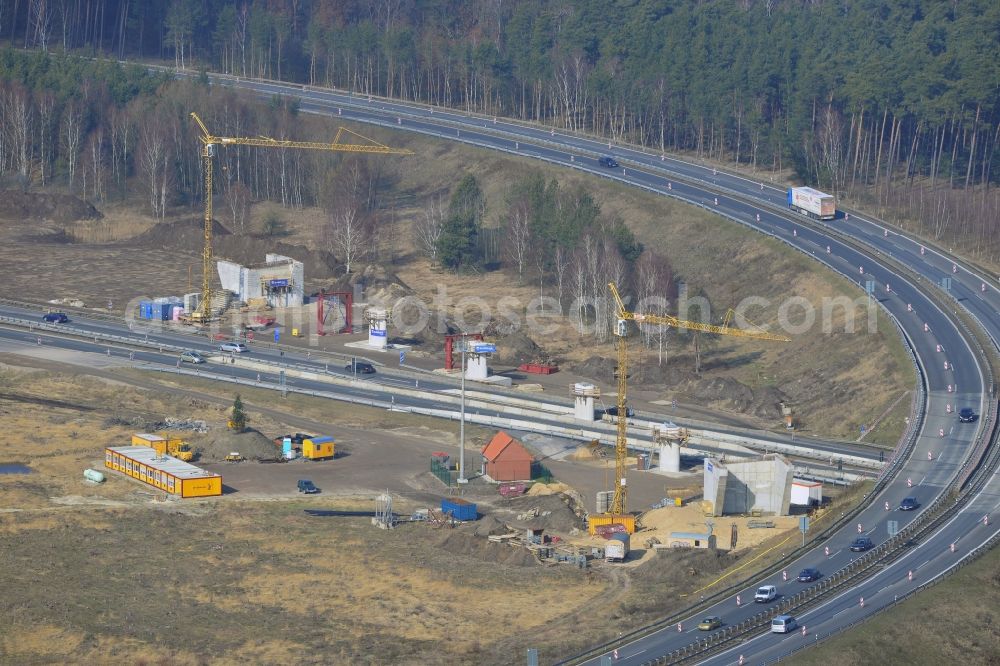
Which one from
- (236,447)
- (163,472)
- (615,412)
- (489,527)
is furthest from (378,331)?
(489,527)

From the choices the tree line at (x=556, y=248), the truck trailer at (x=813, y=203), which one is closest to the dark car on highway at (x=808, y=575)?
the tree line at (x=556, y=248)

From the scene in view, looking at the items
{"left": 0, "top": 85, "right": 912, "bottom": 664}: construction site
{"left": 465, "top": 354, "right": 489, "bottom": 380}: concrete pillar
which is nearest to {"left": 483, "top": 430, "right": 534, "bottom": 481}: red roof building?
{"left": 0, "top": 85, "right": 912, "bottom": 664}: construction site

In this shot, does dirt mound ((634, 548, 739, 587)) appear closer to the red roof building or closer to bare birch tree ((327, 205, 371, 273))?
the red roof building

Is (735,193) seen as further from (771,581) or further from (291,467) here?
(771,581)

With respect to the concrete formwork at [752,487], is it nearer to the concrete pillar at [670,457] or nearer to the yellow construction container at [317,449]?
the concrete pillar at [670,457]

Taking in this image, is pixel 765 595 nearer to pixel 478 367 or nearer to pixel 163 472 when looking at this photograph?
pixel 163 472

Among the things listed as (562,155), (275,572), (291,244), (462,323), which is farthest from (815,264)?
(275,572)
